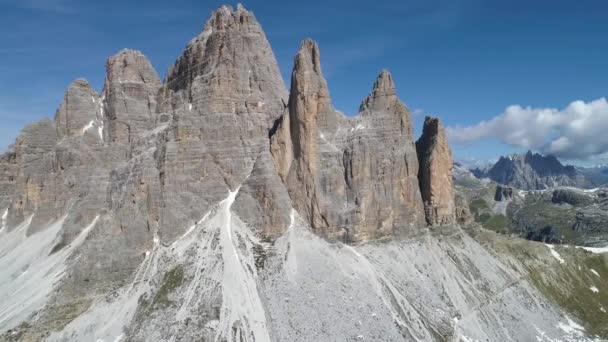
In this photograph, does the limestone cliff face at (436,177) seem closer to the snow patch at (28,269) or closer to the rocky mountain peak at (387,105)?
the rocky mountain peak at (387,105)

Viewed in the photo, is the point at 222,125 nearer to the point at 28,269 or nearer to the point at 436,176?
the point at 28,269

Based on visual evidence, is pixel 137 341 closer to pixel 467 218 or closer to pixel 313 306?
pixel 313 306

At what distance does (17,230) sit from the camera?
10331cm

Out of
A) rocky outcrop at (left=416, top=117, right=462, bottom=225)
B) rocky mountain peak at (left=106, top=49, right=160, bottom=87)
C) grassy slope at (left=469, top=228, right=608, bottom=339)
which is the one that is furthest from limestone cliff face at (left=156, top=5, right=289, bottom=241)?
grassy slope at (left=469, top=228, right=608, bottom=339)

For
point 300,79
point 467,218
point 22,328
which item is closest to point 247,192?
point 300,79

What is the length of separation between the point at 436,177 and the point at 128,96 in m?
69.2

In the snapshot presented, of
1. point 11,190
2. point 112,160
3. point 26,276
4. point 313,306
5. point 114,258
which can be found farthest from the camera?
point 11,190

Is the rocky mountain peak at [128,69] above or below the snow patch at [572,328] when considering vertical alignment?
above

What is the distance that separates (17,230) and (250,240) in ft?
196

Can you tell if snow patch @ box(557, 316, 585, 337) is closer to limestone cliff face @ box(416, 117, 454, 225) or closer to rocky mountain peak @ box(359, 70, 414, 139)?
limestone cliff face @ box(416, 117, 454, 225)

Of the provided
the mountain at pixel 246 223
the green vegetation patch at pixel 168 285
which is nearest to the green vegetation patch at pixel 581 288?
the mountain at pixel 246 223

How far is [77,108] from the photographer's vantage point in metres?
101

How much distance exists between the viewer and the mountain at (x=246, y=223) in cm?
7012

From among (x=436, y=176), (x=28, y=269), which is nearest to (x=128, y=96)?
(x=28, y=269)
